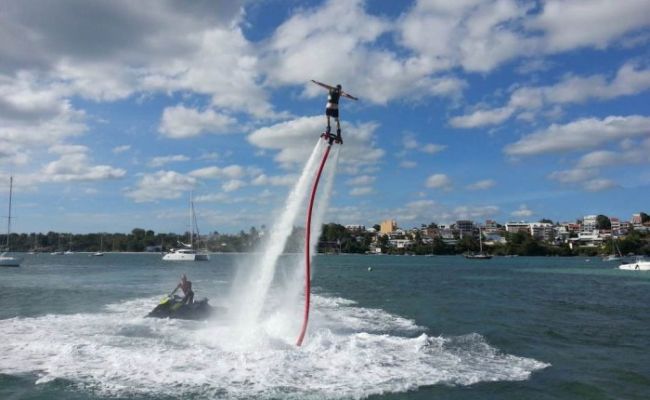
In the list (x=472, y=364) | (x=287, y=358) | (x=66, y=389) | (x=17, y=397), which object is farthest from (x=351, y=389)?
(x=17, y=397)

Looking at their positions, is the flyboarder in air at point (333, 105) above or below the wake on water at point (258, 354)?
above

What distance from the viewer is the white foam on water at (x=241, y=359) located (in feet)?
50.2

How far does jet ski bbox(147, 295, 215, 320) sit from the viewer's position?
27219 mm

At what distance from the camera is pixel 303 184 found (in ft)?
72.5

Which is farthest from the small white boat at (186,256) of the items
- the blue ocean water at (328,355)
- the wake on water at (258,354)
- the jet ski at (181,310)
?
the jet ski at (181,310)

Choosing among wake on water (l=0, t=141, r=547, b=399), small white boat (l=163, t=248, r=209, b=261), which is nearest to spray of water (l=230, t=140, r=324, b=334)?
wake on water (l=0, t=141, r=547, b=399)

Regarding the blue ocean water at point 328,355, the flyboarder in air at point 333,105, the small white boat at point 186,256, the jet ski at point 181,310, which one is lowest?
the blue ocean water at point 328,355

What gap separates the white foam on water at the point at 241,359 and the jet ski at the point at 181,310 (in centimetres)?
80

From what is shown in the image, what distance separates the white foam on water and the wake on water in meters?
0.03

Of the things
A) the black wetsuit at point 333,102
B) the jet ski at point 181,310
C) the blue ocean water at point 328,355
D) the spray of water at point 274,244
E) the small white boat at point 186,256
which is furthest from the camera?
the small white boat at point 186,256

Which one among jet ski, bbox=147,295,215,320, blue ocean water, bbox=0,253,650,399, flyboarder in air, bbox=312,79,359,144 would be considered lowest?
blue ocean water, bbox=0,253,650,399

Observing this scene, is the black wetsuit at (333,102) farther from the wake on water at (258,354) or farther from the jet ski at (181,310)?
the jet ski at (181,310)

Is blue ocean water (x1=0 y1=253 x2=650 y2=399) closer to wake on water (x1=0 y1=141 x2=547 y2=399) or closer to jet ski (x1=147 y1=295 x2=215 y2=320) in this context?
wake on water (x1=0 y1=141 x2=547 y2=399)

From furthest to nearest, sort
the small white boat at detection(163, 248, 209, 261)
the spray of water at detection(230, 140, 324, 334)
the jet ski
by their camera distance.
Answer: the small white boat at detection(163, 248, 209, 261)
the jet ski
the spray of water at detection(230, 140, 324, 334)
